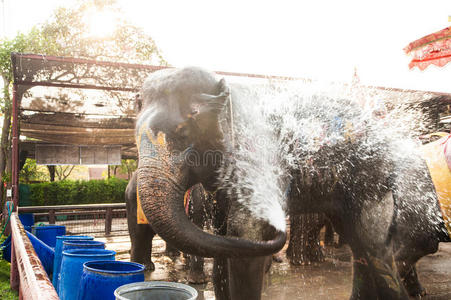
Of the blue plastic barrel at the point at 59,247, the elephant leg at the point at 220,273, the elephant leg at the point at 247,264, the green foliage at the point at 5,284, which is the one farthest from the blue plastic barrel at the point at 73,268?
the green foliage at the point at 5,284

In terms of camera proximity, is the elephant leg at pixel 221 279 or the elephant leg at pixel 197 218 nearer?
the elephant leg at pixel 221 279

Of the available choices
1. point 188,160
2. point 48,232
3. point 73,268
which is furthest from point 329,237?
point 73,268

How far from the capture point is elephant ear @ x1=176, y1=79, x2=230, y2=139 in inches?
102

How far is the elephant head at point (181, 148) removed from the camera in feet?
6.98

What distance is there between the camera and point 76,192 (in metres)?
14.2

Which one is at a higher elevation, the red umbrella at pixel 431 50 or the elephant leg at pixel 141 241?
the red umbrella at pixel 431 50

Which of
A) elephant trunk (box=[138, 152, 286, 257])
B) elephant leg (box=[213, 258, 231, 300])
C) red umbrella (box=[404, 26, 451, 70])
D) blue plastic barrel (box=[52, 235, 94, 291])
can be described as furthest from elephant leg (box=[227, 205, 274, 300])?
red umbrella (box=[404, 26, 451, 70])

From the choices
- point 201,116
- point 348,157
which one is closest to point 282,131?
point 348,157

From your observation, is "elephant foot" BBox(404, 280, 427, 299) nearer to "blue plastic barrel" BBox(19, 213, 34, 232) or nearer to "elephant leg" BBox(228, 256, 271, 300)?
"elephant leg" BBox(228, 256, 271, 300)

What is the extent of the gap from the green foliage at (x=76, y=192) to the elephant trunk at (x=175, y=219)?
1205 cm

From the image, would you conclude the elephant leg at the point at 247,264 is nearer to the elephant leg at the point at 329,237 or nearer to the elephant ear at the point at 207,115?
the elephant ear at the point at 207,115

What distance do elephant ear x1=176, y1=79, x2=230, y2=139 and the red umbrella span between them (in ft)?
11.2

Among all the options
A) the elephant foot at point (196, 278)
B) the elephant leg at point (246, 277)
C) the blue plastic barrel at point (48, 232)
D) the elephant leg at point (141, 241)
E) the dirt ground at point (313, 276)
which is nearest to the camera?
the elephant leg at point (246, 277)

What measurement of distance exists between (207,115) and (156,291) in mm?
1259
